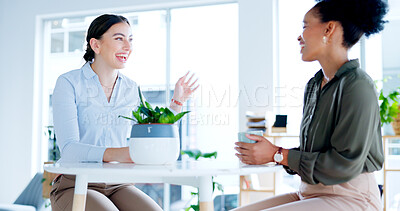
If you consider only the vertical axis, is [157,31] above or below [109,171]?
above

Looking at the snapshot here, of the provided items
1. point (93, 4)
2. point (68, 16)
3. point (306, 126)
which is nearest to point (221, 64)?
point (93, 4)

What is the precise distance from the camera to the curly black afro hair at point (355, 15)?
1.35 meters

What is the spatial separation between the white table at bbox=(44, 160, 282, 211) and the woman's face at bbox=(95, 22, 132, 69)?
0.73m

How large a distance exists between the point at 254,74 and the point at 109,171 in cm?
358

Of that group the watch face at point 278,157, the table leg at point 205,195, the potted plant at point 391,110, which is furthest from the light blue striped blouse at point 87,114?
the potted plant at point 391,110

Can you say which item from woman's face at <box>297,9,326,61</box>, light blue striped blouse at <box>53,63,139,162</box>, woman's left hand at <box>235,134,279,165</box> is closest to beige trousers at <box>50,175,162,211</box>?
light blue striped blouse at <box>53,63,139,162</box>

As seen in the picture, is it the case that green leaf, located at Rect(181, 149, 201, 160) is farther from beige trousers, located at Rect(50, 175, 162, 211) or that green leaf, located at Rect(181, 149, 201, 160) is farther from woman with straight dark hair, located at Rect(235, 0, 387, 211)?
woman with straight dark hair, located at Rect(235, 0, 387, 211)

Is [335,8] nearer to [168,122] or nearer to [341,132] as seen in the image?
[341,132]

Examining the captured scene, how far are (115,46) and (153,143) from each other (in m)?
0.80

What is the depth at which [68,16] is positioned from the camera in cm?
560

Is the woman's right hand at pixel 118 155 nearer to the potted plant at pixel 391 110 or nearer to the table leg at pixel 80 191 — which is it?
the table leg at pixel 80 191

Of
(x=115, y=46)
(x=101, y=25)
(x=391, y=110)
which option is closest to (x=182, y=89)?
(x=115, y=46)

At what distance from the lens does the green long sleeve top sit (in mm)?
1210

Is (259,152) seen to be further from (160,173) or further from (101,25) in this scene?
(101,25)
